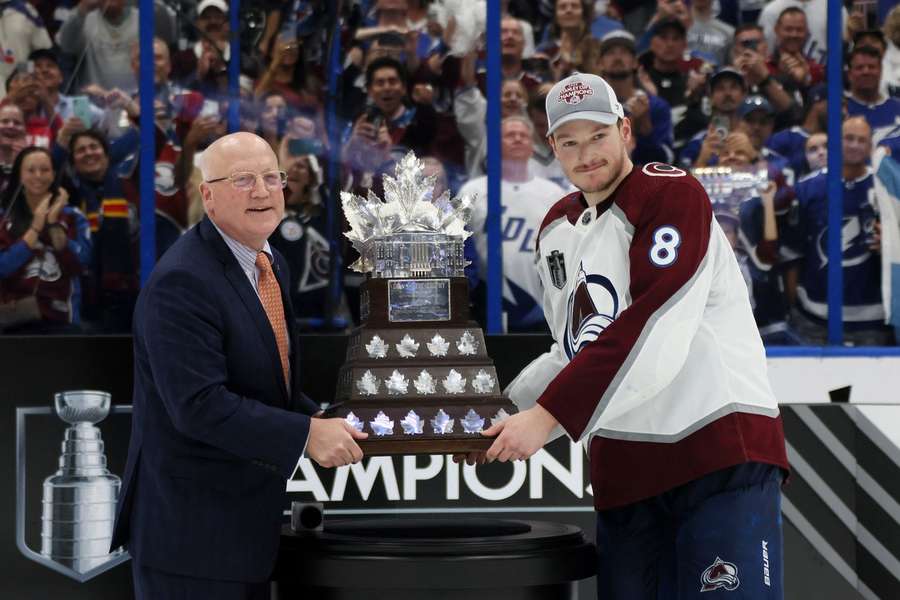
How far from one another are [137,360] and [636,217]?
49.3 inches

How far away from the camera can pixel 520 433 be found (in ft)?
10.4

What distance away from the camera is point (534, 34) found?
5.64m

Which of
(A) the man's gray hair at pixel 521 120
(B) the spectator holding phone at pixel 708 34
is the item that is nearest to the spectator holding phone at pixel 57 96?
(A) the man's gray hair at pixel 521 120

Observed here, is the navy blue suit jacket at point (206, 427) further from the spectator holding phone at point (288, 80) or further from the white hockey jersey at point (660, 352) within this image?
the spectator holding phone at point (288, 80)

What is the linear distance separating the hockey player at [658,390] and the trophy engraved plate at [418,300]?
323 millimetres

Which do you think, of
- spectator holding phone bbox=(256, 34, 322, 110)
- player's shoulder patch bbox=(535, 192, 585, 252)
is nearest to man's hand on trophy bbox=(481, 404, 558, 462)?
player's shoulder patch bbox=(535, 192, 585, 252)

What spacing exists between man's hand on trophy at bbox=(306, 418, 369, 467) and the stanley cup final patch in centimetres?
69

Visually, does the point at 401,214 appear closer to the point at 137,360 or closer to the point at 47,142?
the point at 137,360

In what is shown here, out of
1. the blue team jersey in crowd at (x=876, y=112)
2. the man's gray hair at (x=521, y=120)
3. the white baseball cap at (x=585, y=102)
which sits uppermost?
the blue team jersey in crowd at (x=876, y=112)

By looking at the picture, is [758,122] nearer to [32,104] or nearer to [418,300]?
[418,300]

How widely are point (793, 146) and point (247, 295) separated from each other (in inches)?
127

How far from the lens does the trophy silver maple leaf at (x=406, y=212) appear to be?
3406mm

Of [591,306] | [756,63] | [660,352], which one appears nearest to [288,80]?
[756,63]

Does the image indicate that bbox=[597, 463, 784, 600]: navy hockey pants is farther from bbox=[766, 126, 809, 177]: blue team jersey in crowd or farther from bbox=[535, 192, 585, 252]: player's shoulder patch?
bbox=[766, 126, 809, 177]: blue team jersey in crowd
